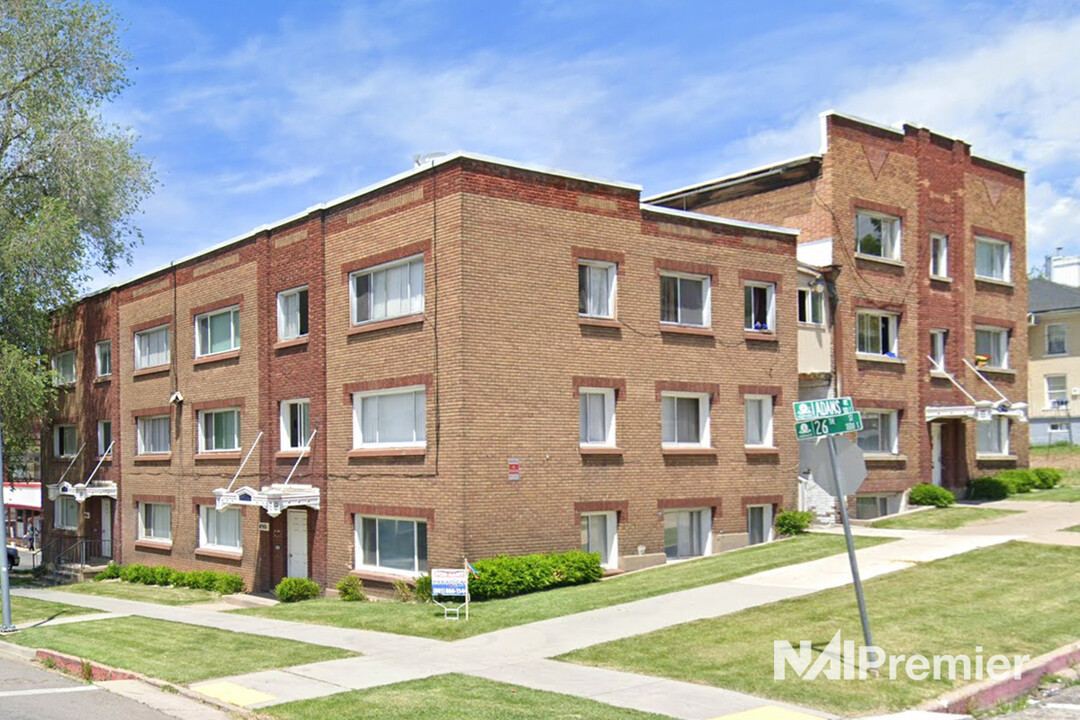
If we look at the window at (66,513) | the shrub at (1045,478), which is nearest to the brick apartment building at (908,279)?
the shrub at (1045,478)

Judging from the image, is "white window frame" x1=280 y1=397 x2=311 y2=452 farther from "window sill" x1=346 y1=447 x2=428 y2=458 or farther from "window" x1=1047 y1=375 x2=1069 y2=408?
"window" x1=1047 y1=375 x2=1069 y2=408

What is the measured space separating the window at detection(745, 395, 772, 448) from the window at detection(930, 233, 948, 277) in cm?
925

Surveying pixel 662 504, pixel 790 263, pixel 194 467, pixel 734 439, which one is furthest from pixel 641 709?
pixel 194 467

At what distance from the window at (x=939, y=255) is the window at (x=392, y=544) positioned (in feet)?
62.8

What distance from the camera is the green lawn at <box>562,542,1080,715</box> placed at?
1290 cm

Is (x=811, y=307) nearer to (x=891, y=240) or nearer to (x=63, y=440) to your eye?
(x=891, y=240)

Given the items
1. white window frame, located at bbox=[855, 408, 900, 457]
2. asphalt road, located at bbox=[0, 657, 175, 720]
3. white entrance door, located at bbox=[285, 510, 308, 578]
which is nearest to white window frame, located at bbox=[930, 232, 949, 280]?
white window frame, located at bbox=[855, 408, 900, 457]

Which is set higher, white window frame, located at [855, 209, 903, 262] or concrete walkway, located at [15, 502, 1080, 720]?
white window frame, located at [855, 209, 903, 262]

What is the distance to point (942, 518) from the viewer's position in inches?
1136

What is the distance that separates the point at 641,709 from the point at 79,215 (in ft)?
102

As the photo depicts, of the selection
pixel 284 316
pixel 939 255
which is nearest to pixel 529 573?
pixel 284 316

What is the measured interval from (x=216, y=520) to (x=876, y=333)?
66.4 feet

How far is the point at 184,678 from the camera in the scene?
1446cm

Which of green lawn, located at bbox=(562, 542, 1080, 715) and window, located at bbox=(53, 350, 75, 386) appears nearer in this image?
green lawn, located at bbox=(562, 542, 1080, 715)
